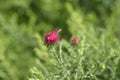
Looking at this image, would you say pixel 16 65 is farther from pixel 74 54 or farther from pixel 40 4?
pixel 74 54

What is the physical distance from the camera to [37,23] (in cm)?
371

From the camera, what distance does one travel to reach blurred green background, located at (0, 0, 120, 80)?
9.52ft

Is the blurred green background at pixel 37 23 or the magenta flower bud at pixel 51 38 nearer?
the magenta flower bud at pixel 51 38

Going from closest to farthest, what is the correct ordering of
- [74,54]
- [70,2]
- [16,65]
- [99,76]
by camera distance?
[74,54], [99,76], [16,65], [70,2]

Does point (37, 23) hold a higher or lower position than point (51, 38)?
higher

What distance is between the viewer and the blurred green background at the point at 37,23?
2.90 m

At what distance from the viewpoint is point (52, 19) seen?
144 inches

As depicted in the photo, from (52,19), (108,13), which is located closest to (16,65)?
(52,19)

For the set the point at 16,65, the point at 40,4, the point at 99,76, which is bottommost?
the point at 99,76

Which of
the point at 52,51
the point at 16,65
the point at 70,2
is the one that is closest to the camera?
the point at 52,51

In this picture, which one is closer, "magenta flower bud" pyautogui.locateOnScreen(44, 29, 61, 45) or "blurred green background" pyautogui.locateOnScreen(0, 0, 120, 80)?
"magenta flower bud" pyautogui.locateOnScreen(44, 29, 61, 45)

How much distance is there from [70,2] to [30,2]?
0.50m

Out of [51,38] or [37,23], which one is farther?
[37,23]

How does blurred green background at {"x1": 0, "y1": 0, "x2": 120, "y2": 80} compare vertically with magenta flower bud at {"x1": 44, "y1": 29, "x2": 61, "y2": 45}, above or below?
above
